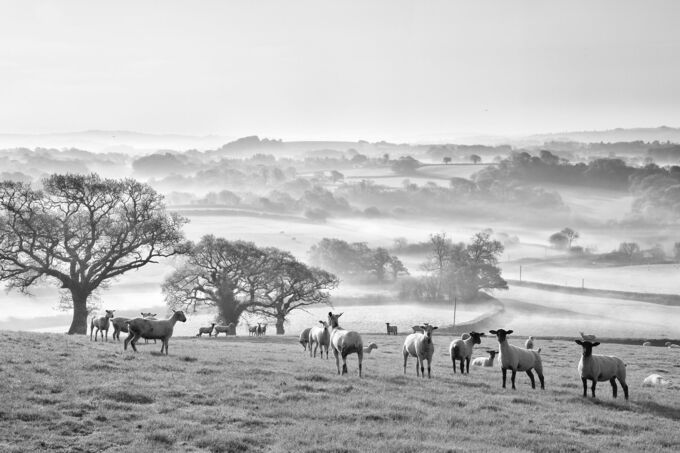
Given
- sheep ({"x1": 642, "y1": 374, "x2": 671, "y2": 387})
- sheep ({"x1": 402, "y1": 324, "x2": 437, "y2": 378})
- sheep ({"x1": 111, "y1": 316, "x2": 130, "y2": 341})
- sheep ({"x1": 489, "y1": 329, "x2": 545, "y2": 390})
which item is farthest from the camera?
sheep ({"x1": 111, "y1": 316, "x2": 130, "y2": 341})

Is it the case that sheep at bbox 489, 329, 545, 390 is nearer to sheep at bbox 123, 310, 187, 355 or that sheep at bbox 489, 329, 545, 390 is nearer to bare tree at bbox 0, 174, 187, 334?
sheep at bbox 123, 310, 187, 355

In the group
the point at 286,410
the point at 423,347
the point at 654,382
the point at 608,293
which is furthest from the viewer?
the point at 608,293

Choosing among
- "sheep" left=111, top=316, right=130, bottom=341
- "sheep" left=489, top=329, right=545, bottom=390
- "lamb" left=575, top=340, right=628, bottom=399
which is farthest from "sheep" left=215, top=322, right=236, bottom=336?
"lamb" left=575, top=340, right=628, bottom=399

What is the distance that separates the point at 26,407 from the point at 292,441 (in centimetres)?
736

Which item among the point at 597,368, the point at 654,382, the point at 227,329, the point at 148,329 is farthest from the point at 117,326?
the point at 654,382

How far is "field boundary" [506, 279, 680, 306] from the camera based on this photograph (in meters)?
120

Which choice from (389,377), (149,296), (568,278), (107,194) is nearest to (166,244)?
(107,194)

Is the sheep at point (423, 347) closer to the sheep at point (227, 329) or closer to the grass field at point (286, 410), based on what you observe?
the grass field at point (286, 410)

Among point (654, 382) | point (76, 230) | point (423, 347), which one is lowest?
point (654, 382)

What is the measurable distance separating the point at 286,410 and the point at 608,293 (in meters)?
120

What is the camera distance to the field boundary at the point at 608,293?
11969 cm

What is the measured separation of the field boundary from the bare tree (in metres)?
94.4

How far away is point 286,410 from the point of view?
19312 millimetres

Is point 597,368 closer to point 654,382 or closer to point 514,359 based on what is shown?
point 514,359
